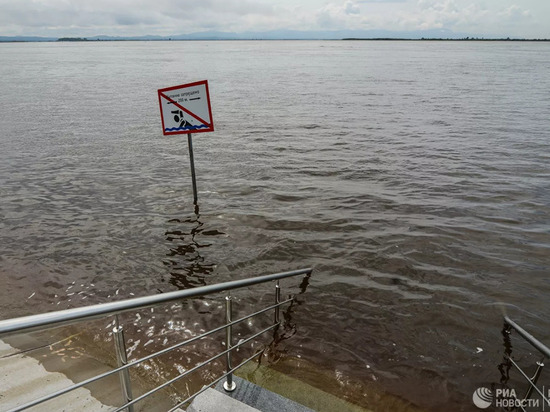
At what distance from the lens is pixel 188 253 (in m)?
6.79

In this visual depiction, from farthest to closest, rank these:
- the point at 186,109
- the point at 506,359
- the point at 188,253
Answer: the point at 186,109, the point at 188,253, the point at 506,359

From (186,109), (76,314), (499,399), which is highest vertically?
(186,109)

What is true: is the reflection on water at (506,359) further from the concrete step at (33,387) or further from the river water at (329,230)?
the concrete step at (33,387)

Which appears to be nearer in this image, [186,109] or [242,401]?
[242,401]

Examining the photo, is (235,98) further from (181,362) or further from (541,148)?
(181,362)

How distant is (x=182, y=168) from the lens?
11234mm

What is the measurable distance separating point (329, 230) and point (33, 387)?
5.42m

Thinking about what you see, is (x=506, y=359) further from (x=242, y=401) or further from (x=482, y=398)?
(x=242, y=401)

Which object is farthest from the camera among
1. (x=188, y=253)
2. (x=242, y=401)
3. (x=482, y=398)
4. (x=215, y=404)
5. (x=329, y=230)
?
(x=329, y=230)

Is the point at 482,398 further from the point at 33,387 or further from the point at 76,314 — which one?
the point at 33,387

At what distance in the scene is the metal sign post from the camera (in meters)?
7.09

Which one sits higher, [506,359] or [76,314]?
[76,314]

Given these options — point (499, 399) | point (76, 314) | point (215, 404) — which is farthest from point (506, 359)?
point (76, 314)

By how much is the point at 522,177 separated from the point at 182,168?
9579mm
